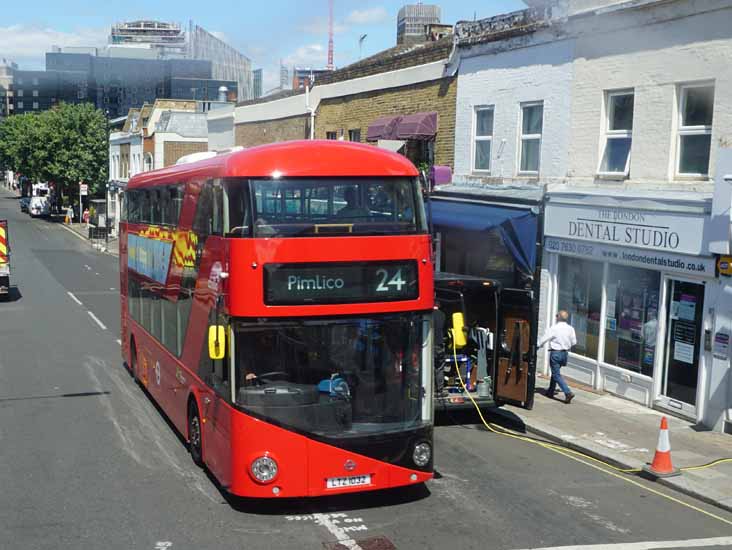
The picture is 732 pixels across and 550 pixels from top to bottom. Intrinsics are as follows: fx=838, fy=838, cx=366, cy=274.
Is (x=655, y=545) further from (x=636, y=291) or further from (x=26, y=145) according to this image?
(x=26, y=145)

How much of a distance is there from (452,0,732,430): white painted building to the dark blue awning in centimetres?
63

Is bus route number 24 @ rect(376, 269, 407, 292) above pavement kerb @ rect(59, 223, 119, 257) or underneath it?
above

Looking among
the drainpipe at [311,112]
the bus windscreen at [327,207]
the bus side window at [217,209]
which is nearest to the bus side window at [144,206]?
the bus side window at [217,209]

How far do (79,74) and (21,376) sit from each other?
166m

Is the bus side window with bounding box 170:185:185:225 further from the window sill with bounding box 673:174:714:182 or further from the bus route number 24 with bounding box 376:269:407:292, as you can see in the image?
the window sill with bounding box 673:174:714:182

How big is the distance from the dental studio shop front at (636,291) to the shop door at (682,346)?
0.05 ft

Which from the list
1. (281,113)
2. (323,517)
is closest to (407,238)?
(323,517)

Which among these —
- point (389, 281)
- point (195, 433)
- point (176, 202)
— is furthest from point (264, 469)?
point (176, 202)

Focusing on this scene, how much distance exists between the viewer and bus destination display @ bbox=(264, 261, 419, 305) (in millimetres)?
8445

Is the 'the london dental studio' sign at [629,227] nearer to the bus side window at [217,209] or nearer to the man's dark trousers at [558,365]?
the man's dark trousers at [558,365]

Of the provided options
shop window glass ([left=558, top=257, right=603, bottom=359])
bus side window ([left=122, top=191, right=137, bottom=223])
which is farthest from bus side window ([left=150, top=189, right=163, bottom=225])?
shop window glass ([left=558, top=257, right=603, bottom=359])

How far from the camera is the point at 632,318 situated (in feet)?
50.2

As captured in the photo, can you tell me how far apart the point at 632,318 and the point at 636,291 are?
534 mm

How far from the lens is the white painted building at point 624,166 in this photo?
1347cm
